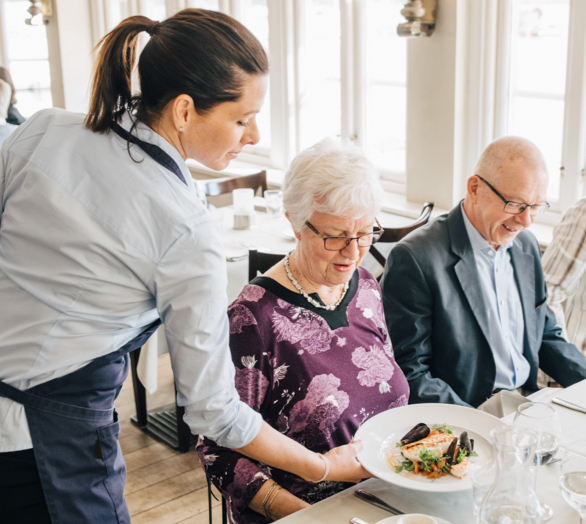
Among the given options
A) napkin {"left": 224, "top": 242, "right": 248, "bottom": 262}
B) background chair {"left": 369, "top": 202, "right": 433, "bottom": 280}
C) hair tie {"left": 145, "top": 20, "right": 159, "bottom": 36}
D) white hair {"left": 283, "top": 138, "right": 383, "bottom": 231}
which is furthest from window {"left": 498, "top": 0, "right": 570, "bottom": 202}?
hair tie {"left": 145, "top": 20, "right": 159, "bottom": 36}

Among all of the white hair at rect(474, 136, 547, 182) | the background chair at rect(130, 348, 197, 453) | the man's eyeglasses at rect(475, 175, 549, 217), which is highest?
the white hair at rect(474, 136, 547, 182)

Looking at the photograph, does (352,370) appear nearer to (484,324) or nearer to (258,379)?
(258,379)

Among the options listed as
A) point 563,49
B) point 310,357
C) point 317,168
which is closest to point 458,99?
point 563,49

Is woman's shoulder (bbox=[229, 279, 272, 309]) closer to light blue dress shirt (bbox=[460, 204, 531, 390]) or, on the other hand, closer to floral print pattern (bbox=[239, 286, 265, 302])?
floral print pattern (bbox=[239, 286, 265, 302])

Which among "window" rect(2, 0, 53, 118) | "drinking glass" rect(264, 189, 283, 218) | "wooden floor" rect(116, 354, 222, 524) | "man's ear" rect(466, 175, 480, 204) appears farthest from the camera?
"window" rect(2, 0, 53, 118)

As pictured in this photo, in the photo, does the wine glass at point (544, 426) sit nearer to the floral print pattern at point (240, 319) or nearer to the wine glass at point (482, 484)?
the wine glass at point (482, 484)

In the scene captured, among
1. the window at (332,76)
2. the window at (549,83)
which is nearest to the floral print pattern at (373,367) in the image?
the window at (549,83)

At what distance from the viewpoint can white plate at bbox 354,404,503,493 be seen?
1131mm

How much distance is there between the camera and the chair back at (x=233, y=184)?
397cm

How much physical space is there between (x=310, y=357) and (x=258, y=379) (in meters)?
0.13

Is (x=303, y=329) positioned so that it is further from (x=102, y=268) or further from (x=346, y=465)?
(x=102, y=268)

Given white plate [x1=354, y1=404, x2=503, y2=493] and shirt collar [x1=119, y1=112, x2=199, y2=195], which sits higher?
shirt collar [x1=119, y1=112, x2=199, y2=195]

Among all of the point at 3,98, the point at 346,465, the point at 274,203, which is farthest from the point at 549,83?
the point at 3,98

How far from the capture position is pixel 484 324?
1.83 metres
